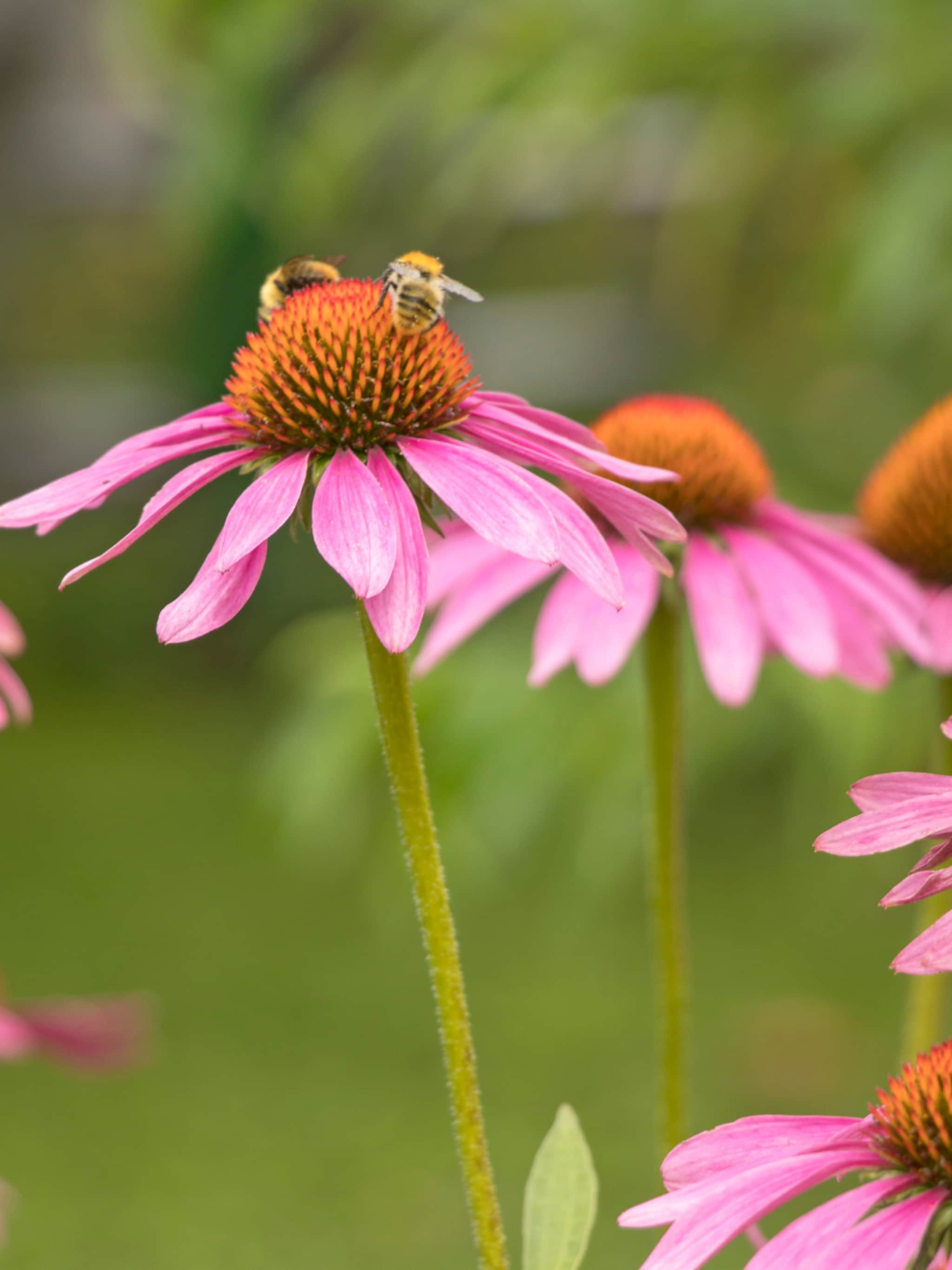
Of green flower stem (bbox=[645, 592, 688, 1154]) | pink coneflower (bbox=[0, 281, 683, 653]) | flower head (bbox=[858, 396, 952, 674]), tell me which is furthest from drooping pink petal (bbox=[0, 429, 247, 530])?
flower head (bbox=[858, 396, 952, 674])

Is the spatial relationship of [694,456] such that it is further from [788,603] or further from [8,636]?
[8,636]

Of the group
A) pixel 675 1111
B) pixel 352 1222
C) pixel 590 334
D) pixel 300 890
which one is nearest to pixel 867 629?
pixel 675 1111

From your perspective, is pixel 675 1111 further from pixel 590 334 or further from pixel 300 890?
pixel 590 334

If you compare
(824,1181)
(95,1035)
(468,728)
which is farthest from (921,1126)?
(468,728)

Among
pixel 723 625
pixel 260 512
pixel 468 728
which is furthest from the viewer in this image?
pixel 468 728

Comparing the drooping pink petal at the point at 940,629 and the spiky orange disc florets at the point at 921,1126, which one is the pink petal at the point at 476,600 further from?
the spiky orange disc florets at the point at 921,1126
